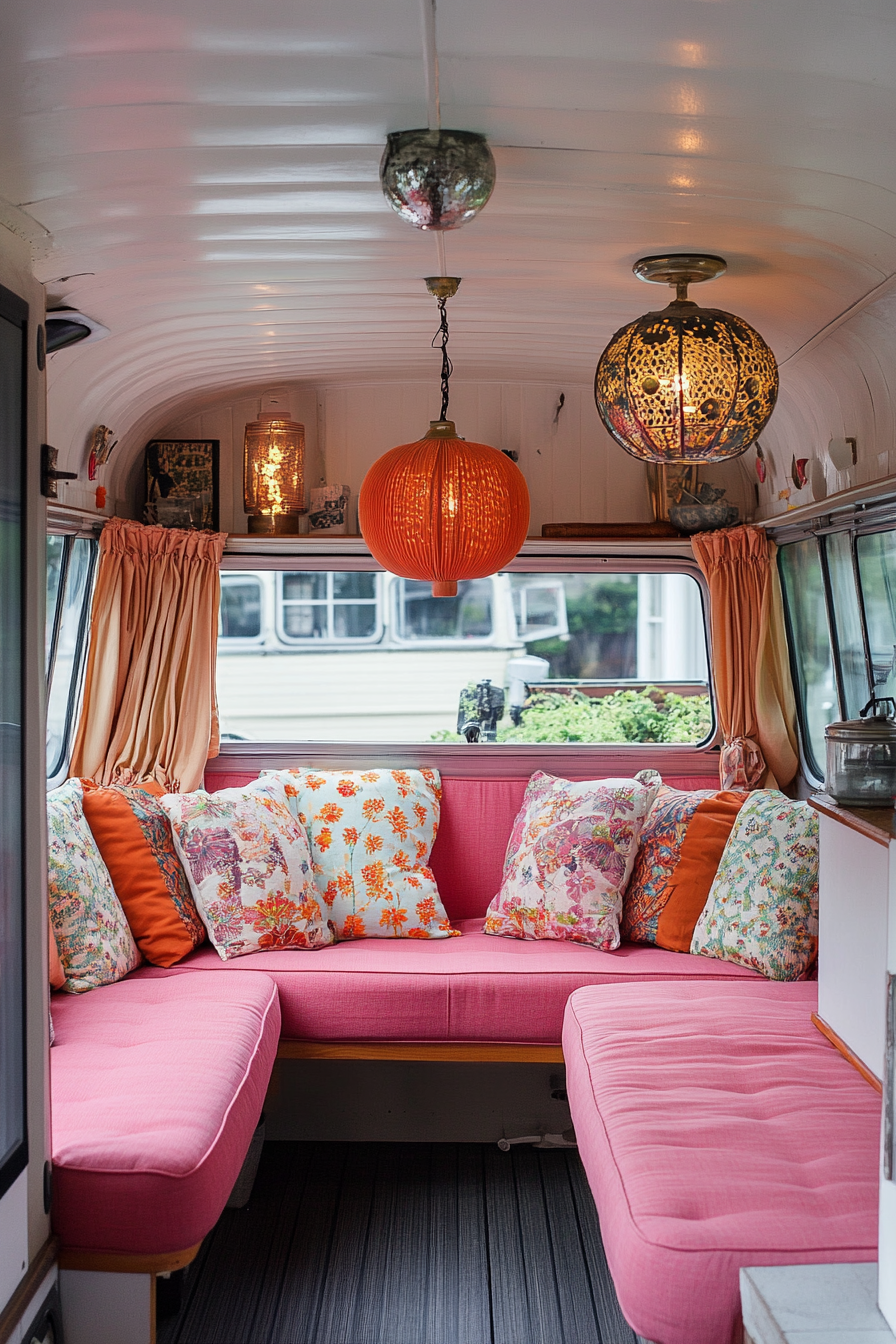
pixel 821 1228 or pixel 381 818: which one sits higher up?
pixel 381 818

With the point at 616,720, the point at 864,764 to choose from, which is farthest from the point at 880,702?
the point at 616,720

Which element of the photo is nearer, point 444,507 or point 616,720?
point 444,507

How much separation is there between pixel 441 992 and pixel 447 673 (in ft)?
5.24

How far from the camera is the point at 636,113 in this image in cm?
194

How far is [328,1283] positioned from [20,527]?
201 centimetres

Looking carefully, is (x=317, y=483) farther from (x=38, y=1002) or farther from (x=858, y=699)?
(x=38, y=1002)

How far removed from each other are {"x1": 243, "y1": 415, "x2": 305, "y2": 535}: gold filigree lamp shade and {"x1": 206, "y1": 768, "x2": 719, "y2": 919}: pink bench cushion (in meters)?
1.24

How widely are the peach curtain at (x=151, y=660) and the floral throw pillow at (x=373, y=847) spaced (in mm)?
414

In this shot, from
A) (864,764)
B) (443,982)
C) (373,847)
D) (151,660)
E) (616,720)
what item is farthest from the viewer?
(616,720)

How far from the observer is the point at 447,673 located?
4.56m

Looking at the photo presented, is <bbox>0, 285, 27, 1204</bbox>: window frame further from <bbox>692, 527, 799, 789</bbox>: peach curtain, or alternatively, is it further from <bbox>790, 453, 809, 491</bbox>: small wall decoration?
<bbox>692, 527, 799, 789</bbox>: peach curtain

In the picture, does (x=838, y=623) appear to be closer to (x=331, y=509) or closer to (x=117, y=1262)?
(x=331, y=509)

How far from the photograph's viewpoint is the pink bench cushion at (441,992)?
3250 millimetres

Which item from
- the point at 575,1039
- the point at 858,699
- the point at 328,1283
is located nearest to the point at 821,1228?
the point at 575,1039
